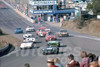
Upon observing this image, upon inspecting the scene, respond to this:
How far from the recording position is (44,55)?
26.4 metres

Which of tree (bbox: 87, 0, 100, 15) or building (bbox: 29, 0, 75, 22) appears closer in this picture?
tree (bbox: 87, 0, 100, 15)

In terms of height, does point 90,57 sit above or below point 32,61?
above

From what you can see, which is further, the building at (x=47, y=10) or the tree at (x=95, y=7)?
the building at (x=47, y=10)

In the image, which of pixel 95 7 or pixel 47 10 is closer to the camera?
pixel 95 7

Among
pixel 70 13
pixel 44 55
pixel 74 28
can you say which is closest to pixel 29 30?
pixel 74 28

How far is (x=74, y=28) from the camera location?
55562 millimetres

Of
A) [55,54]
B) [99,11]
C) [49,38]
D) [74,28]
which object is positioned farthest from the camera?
[99,11]

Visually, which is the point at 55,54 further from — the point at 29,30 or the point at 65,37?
the point at 29,30

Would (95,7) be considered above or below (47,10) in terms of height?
above

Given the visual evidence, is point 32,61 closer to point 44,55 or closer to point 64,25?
point 44,55

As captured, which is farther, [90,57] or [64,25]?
[64,25]

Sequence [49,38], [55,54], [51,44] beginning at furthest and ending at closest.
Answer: [49,38] < [51,44] < [55,54]

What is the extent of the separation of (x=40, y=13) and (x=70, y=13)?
9473 millimetres

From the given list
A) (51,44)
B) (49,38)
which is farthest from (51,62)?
(49,38)
